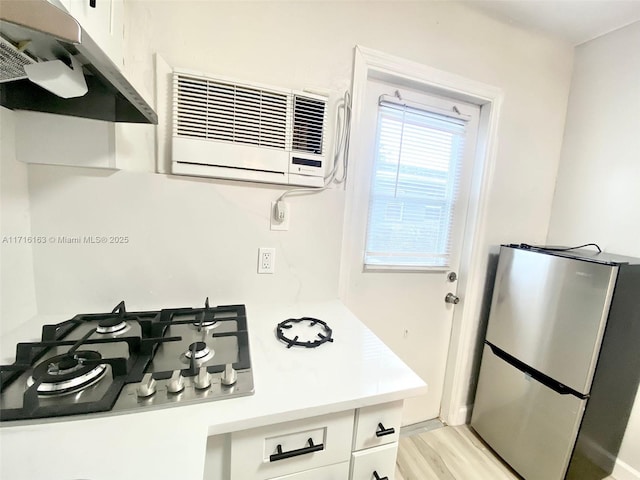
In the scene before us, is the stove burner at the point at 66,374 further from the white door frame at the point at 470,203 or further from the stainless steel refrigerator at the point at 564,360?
the stainless steel refrigerator at the point at 564,360

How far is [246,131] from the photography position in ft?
3.61

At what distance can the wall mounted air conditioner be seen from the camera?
1035mm

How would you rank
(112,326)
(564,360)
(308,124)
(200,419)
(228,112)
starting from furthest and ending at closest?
(564,360)
(308,124)
(228,112)
(112,326)
(200,419)

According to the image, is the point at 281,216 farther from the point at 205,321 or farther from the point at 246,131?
the point at 205,321

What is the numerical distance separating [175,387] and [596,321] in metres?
1.62

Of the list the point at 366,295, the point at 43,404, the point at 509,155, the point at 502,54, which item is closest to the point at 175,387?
the point at 43,404

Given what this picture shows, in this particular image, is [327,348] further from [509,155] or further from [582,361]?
[509,155]

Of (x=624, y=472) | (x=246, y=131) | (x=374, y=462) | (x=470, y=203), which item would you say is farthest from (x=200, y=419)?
(x=624, y=472)

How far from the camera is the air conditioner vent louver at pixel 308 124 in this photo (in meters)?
1.16

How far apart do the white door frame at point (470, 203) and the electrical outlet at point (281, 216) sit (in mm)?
311

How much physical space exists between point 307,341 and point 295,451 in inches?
12.1

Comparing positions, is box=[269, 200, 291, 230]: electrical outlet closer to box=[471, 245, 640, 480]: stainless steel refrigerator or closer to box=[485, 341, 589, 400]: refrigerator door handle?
box=[471, 245, 640, 480]: stainless steel refrigerator

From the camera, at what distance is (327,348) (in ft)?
2.91

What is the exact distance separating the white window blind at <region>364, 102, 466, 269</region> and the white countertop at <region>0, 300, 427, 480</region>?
786 mm
